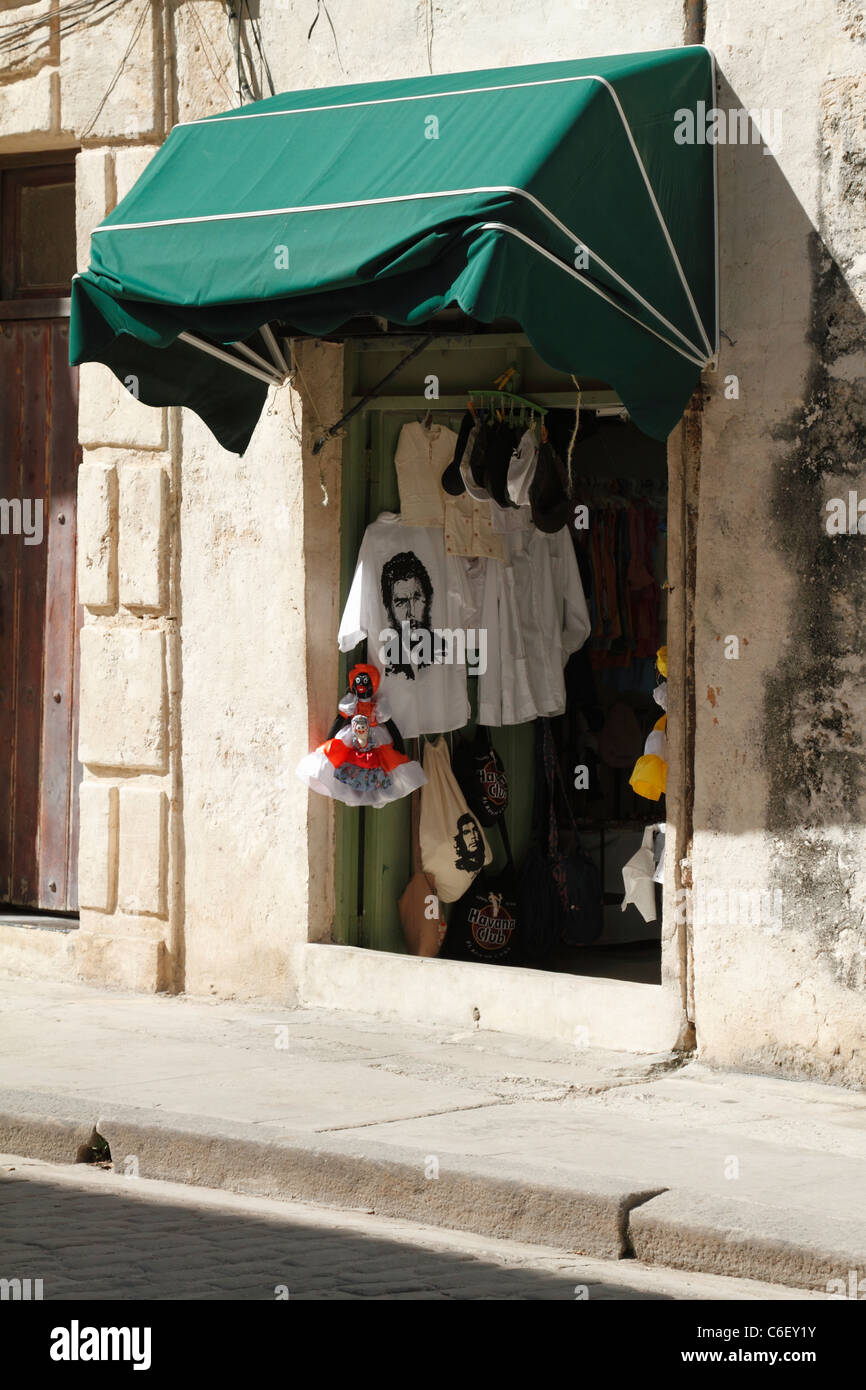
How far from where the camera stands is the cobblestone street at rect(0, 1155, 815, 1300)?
15.8 feet

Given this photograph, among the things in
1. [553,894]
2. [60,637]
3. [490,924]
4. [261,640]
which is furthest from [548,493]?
[60,637]

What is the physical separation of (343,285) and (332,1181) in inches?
117

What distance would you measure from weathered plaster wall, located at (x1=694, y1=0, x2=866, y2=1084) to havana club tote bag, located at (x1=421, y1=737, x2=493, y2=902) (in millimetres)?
1641

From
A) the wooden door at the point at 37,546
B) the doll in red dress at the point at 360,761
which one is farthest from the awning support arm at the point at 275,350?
the wooden door at the point at 37,546

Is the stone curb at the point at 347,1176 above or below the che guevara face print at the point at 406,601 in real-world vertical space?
below

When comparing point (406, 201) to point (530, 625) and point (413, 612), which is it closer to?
point (413, 612)

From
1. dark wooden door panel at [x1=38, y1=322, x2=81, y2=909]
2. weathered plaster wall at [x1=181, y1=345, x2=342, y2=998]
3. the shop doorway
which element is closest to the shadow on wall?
the shop doorway

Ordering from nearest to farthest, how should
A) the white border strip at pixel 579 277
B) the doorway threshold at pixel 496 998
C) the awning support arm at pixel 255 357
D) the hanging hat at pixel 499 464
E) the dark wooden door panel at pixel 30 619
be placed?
the white border strip at pixel 579 277 < the doorway threshold at pixel 496 998 < the awning support arm at pixel 255 357 < the hanging hat at pixel 499 464 < the dark wooden door panel at pixel 30 619

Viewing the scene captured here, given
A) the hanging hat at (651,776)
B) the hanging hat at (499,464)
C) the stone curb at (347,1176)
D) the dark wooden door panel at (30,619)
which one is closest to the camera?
the stone curb at (347,1176)

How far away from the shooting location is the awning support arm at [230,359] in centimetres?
768

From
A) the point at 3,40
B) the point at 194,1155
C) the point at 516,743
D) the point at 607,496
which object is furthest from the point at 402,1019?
the point at 3,40

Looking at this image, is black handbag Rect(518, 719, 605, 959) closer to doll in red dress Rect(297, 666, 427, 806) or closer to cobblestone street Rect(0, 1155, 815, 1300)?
doll in red dress Rect(297, 666, 427, 806)

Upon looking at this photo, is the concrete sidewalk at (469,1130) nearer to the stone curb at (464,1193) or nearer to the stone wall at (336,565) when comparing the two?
the stone curb at (464,1193)

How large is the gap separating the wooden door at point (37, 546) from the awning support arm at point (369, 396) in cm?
162
